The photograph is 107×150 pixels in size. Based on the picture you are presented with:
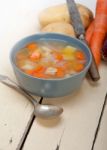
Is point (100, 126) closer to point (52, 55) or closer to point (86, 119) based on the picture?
point (86, 119)

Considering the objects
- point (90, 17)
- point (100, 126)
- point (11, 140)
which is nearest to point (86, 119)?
point (100, 126)

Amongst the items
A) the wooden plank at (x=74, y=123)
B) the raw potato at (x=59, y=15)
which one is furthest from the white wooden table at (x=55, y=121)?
the raw potato at (x=59, y=15)

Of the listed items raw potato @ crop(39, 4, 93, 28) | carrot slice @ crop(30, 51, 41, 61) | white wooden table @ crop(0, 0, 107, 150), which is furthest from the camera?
raw potato @ crop(39, 4, 93, 28)

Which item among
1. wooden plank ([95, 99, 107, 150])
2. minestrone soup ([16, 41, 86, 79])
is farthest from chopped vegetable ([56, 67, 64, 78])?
wooden plank ([95, 99, 107, 150])

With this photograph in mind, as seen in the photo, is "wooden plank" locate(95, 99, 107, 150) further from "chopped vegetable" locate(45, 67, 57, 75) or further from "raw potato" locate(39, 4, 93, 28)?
"raw potato" locate(39, 4, 93, 28)

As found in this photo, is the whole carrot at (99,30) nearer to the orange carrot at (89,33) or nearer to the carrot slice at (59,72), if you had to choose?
the orange carrot at (89,33)

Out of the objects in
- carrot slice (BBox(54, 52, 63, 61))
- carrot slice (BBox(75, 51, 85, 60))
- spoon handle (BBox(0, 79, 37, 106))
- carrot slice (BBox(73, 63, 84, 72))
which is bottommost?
spoon handle (BBox(0, 79, 37, 106))
